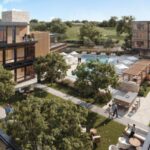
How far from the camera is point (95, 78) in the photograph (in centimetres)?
2991

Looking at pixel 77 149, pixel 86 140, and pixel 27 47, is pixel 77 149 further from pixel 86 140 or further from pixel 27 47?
pixel 27 47

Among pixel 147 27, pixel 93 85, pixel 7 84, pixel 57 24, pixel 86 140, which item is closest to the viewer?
pixel 86 140

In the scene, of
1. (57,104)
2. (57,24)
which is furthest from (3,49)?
(57,24)

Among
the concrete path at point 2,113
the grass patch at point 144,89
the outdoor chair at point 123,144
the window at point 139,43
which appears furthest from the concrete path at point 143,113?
the window at point 139,43

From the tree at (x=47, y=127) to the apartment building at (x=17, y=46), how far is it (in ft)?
75.1

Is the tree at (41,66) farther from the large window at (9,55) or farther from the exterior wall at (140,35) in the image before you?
the exterior wall at (140,35)

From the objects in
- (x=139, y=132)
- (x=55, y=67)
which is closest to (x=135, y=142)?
(x=139, y=132)

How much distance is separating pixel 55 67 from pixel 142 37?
3898 cm

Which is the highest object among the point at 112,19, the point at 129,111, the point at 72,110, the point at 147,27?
the point at 112,19

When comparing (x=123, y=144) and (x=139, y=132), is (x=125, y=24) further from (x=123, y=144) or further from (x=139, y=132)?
(x=123, y=144)

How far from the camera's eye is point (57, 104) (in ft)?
55.6

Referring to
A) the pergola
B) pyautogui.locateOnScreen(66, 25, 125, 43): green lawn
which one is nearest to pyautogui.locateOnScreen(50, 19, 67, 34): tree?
pyautogui.locateOnScreen(66, 25, 125, 43): green lawn

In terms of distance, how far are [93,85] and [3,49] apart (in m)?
15.3

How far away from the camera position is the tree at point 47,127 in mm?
15430
